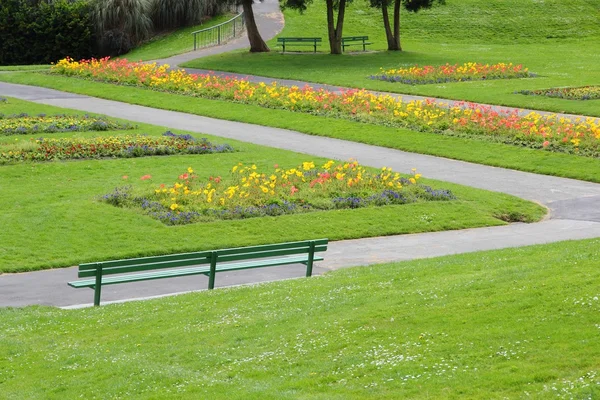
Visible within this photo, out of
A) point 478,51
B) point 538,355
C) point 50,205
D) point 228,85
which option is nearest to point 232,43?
point 478,51

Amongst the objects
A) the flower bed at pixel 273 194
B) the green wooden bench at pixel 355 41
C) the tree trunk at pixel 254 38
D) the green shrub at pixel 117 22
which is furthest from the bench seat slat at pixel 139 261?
the green shrub at pixel 117 22

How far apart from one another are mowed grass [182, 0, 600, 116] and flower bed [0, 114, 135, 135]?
10771 mm

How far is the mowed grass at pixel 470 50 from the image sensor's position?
3412 centimetres

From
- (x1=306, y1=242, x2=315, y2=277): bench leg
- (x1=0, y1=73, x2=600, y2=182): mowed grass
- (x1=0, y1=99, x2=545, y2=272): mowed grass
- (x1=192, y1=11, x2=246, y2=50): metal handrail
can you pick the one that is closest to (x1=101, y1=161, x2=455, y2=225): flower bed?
(x1=0, y1=99, x2=545, y2=272): mowed grass

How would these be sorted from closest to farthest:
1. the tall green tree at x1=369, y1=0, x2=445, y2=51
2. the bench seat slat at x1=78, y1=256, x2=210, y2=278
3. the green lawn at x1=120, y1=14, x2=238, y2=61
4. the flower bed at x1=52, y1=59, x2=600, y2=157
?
the bench seat slat at x1=78, y1=256, x2=210, y2=278 < the flower bed at x1=52, y1=59, x2=600, y2=157 < the tall green tree at x1=369, y1=0, x2=445, y2=51 < the green lawn at x1=120, y1=14, x2=238, y2=61

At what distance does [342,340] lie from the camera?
28.8 feet

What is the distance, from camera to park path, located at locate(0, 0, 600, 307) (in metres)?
13.5

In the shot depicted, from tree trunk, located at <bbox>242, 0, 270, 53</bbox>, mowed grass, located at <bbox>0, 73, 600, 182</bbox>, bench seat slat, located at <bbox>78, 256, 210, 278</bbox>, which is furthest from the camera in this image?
tree trunk, located at <bbox>242, 0, 270, 53</bbox>

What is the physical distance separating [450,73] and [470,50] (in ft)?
35.9

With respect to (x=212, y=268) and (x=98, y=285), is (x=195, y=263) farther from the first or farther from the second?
(x=98, y=285)

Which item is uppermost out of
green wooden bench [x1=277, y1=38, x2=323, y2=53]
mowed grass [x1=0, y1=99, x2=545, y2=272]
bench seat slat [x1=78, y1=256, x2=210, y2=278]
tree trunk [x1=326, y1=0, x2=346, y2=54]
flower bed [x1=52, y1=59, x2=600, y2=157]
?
tree trunk [x1=326, y1=0, x2=346, y2=54]

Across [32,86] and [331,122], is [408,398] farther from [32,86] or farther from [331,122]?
[32,86]

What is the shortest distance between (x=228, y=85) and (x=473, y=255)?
801 inches

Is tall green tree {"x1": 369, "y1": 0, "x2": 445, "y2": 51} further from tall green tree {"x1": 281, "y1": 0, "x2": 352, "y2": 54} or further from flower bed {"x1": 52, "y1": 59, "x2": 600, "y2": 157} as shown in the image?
flower bed {"x1": 52, "y1": 59, "x2": 600, "y2": 157}
